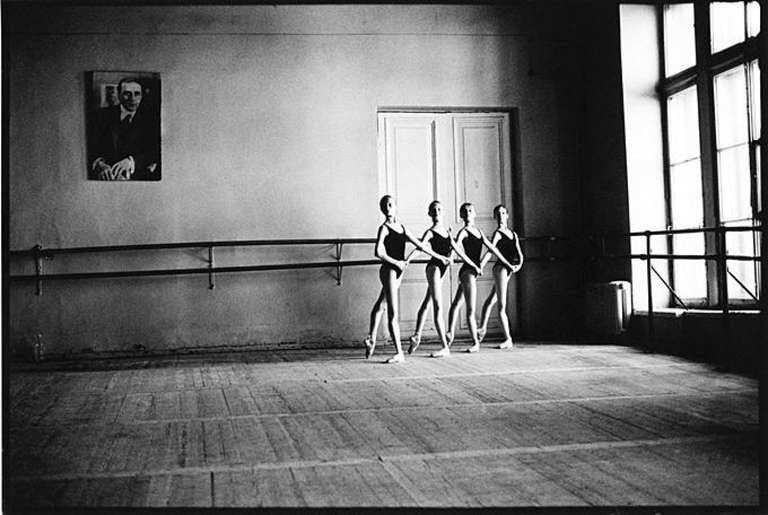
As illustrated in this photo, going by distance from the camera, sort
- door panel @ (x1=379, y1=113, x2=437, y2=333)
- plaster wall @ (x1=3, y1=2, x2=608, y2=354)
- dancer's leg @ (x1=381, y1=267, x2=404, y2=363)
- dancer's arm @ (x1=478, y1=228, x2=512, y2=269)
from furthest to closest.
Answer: door panel @ (x1=379, y1=113, x2=437, y2=333) < plaster wall @ (x1=3, y1=2, x2=608, y2=354) < dancer's arm @ (x1=478, y1=228, x2=512, y2=269) < dancer's leg @ (x1=381, y1=267, x2=404, y2=363)

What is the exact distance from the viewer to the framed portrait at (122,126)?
27.5ft

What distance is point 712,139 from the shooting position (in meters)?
7.27

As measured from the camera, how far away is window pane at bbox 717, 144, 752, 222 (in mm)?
6855

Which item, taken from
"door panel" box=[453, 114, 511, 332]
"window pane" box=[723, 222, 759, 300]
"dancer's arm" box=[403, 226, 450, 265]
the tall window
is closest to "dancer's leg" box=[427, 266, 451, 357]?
"dancer's arm" box=[403, 226, 450, 265]

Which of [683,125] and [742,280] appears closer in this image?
[742,280]

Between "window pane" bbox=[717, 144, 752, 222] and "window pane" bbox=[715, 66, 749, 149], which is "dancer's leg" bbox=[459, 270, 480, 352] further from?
"window pane" bbox=[715, 66, 749, 149]

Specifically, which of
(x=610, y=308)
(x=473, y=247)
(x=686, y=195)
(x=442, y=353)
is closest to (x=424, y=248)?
(x=473, y=247)

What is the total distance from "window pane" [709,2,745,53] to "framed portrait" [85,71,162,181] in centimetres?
551

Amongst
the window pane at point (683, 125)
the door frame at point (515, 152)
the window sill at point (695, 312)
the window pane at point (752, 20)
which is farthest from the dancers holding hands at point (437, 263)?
the window pane at point (752, 20)

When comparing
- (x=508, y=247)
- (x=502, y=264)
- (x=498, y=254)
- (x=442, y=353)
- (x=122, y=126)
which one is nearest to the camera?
(x=442, y=353)

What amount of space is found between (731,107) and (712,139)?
0.33 metres

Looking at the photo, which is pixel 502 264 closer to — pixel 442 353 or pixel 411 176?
pixel 442 353

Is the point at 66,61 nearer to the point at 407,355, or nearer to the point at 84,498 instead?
the point at 407,355

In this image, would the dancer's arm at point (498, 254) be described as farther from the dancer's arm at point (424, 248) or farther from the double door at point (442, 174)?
the double door at point (442, 174)
